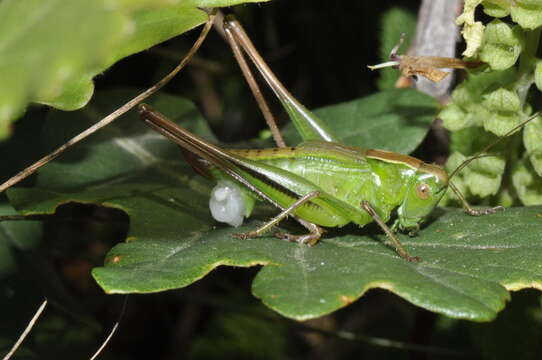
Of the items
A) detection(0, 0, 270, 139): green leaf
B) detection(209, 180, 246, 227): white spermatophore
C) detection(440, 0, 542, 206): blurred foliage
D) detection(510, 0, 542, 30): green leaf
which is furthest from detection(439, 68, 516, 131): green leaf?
detection(0, 0, 270, 139): green leaf

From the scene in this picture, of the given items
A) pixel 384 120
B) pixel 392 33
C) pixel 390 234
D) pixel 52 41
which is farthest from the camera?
pixel 392 33

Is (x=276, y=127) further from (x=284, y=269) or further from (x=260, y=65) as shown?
(x=284, y=269)

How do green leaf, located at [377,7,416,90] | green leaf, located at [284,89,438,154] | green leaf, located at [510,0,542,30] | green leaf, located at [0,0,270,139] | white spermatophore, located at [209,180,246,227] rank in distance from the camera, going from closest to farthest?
green leaf, located at [0,0,270,139]
green leaf, located at [510,0,542,30]
white spermatophore, located at [209,180,246,227]
green leaf, located at [284,89,438,154]
green leaf, located at [377,7,416,90]

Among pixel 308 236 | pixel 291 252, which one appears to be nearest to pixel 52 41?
pixel 291 252

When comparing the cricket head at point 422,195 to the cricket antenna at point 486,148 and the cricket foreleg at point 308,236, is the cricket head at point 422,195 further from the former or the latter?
the cricket foreleg at point 308,236

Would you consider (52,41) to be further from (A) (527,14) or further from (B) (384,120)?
(B) (384,120)

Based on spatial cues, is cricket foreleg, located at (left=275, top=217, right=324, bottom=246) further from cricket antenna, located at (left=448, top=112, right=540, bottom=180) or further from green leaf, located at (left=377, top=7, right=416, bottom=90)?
green leaf, located at (left=377, top=7, right=416, bottom=90)
